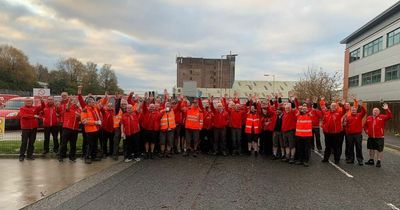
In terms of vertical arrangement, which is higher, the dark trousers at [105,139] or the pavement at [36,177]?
the dark trousers at [105,139]

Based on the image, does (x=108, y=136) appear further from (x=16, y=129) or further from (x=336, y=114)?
(x=16, y=129)

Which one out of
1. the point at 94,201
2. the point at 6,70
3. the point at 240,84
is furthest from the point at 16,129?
the point at 240,84

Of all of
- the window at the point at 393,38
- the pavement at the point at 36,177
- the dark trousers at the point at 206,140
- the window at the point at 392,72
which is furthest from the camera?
the window at the point at 392,72

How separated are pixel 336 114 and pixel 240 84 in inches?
3486

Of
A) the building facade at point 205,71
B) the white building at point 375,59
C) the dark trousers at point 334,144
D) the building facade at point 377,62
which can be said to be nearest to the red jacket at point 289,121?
the dark trousers at point 334,144

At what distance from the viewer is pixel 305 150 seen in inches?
462

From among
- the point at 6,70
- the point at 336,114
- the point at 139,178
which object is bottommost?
the point at 139,178

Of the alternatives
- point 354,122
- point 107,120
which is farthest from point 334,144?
point 107,120

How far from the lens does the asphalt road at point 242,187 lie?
23.5 ft

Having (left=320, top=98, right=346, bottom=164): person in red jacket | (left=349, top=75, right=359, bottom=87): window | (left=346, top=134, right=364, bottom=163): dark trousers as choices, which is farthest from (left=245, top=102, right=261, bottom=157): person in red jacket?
(left=349, top=75, right=359, bottom=87): window

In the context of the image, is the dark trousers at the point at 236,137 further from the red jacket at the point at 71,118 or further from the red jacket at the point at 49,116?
the red jacket at the point at 49,116

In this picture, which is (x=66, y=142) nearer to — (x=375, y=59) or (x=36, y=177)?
(x=36, y=177)

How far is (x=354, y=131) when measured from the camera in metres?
12.2

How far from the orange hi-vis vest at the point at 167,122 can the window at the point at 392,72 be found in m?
30.1
